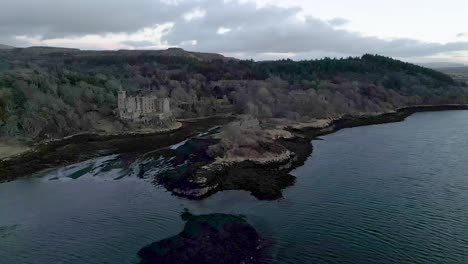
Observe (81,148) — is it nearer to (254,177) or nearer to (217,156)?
(217,156)

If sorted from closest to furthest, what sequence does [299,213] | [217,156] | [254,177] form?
[299,213] → [254,177] → [217,156]

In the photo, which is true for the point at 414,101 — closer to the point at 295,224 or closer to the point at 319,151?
the point at 319,151

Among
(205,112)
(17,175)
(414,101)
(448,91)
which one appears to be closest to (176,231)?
(17,175)

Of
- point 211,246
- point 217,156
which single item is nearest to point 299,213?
point 211,246

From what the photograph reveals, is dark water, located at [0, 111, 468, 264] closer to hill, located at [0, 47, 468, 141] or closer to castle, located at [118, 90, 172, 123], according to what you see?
hill, located at [0, 47, 468, 141]

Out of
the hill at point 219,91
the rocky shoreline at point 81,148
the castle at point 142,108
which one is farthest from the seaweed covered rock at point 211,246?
the castle at point 142,108

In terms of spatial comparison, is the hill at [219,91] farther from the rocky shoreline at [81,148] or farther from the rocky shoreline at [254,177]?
the rocky shoreline at [254,177]
